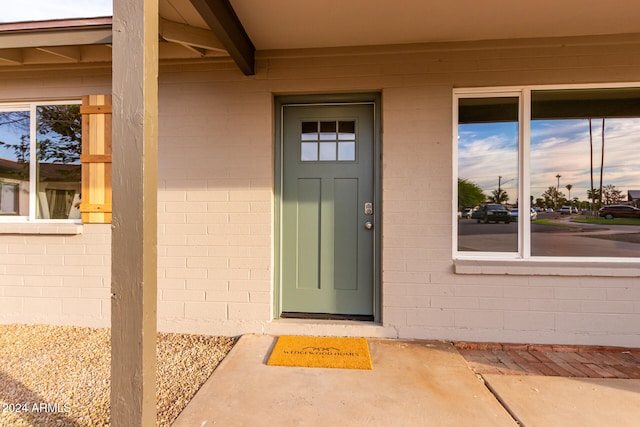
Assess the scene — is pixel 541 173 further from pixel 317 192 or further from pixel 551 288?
pixel 317 192

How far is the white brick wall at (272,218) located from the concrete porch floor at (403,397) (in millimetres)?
538

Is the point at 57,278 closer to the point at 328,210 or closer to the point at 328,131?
the point at 328,210

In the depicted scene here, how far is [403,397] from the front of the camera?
198cm

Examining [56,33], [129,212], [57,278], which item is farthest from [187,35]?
[57,278]

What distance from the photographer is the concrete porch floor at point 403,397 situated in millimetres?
1793

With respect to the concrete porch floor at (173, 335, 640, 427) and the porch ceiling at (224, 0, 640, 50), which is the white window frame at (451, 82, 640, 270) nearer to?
the porch ceiling at (224, 0, 640, 50)

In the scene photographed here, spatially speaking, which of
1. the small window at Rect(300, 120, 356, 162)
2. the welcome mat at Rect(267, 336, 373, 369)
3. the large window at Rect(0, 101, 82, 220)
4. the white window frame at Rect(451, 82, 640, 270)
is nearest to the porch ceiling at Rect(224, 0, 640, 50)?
the white window frame at Rect(451, 82, 640, 270)

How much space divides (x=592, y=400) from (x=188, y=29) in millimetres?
3888

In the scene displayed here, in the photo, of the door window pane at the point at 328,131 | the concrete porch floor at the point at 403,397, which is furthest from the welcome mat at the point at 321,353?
the door window pane at the point at 328,131

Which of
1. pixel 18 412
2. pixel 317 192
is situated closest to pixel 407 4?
pixel 317 192

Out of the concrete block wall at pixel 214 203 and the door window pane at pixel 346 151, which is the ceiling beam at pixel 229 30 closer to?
the concrete block wall at pixel 214 203

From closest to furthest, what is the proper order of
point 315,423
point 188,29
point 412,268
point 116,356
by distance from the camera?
point 116,356, point 315,423, point 188,29, point 412,268

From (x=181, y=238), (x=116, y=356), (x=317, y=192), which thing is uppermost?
(x=317, y=192)

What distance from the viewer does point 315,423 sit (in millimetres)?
1771
